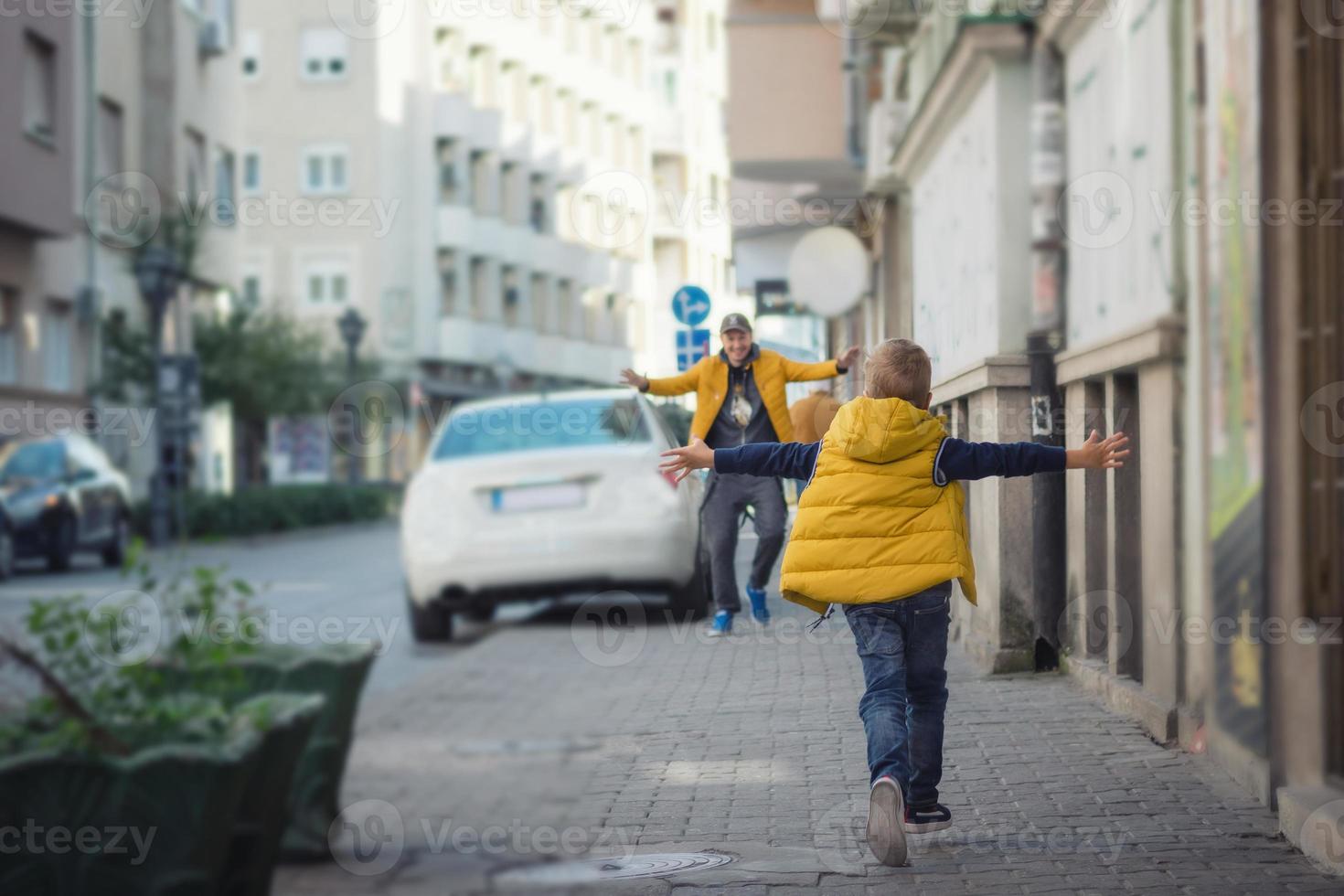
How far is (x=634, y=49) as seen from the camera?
620cm

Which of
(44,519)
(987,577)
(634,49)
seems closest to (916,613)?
(634,49)

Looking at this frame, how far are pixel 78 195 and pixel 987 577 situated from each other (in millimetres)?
5428

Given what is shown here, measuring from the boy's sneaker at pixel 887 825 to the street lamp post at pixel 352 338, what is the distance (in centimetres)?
226

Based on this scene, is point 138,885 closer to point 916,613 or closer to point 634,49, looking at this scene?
point 916,613

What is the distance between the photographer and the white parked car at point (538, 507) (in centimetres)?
385

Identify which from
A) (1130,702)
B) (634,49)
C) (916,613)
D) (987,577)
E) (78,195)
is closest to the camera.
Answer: (78,195)

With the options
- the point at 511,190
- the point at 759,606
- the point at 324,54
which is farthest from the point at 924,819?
the point at 324,54

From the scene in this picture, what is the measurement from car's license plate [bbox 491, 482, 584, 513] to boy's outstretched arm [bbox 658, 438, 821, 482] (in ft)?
0.92

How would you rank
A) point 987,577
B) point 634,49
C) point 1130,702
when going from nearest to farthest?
point 634,49 < point 1130,702 < point 987,577

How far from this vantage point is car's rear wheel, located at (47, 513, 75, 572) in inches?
154

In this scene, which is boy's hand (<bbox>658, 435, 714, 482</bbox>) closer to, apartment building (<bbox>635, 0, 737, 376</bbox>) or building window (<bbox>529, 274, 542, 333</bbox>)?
apartment building (<bbox>635, 0, 737, 376</bbox>)

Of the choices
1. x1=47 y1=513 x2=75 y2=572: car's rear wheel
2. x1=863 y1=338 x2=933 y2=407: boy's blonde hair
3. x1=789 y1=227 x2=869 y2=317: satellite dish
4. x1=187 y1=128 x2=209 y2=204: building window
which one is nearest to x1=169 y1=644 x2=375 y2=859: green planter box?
x1=47 y1=513 x2=75 y2=572: car's rear wheel

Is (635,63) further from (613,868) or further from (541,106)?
(613,868)

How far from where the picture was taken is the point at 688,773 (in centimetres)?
675
